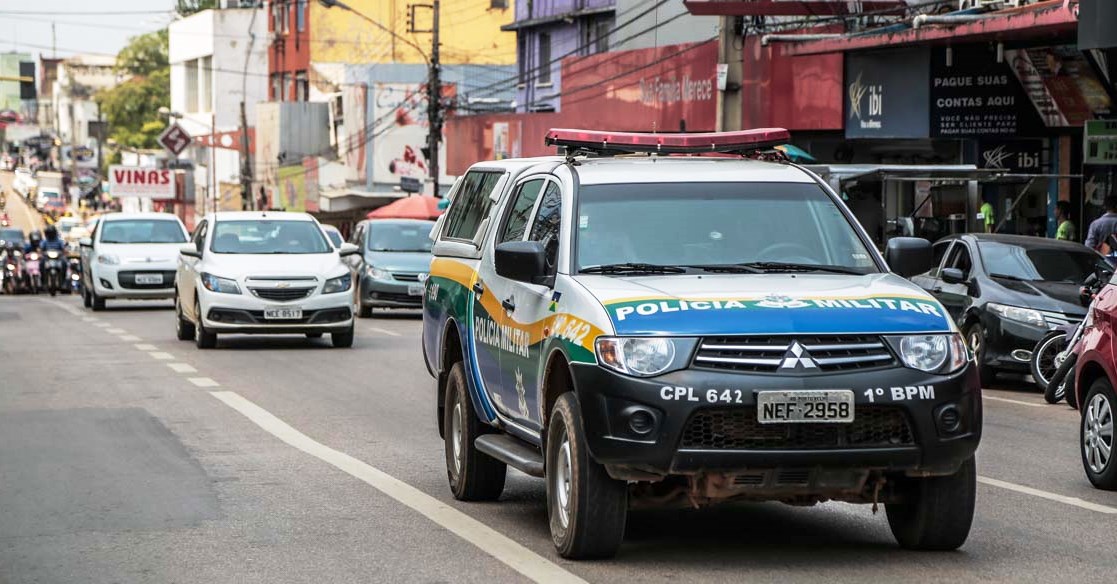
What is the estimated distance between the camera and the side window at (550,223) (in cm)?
895

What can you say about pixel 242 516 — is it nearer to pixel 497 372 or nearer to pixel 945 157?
pixel 497 372

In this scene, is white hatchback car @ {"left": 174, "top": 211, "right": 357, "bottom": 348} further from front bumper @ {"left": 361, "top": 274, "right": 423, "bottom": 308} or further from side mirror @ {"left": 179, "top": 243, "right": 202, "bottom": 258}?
front bumper @ {"left": 361, "top": 274, "right": 423, "bottom": 308}

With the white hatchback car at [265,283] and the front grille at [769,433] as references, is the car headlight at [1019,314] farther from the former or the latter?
the front grille at [769,433]

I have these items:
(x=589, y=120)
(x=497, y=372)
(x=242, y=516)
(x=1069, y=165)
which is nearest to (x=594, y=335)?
(x=497, y=372)

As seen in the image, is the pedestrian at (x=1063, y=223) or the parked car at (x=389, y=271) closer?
Result: the pedestrian at (x=1063, y=223)

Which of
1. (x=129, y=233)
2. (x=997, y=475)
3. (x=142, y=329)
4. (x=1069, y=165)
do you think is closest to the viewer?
(x=997, y=475)

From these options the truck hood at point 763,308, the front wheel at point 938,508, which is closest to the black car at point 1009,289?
the front wheel at point 938,508

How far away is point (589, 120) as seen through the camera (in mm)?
46062

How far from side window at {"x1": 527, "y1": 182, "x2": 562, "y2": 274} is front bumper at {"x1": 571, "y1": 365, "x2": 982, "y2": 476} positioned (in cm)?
137

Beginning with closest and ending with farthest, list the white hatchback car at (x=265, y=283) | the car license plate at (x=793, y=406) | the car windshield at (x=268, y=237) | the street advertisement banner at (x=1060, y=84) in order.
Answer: the car license plate at (x=793, y=406), the white hatchback car at (x=265, y=283), the car windshield at (x=268, y=237), the street advertisement banner at (x=1060, y=84)

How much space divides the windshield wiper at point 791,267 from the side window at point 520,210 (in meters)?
1.44

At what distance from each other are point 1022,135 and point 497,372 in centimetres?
2304

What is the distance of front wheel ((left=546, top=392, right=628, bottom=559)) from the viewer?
25.5ft

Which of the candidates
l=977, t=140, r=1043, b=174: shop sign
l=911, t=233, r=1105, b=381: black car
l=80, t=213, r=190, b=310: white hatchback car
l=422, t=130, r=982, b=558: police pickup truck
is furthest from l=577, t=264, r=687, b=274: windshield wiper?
l=80, t=213, r=190, b=310: white hatchback car
